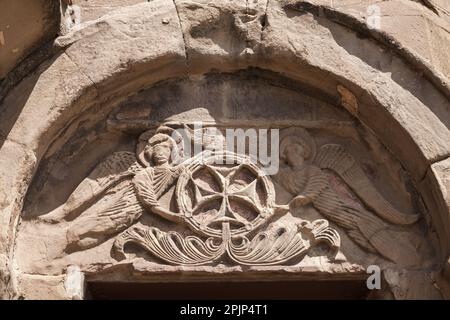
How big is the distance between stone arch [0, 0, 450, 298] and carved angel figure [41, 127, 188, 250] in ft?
0.96

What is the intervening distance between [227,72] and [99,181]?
1069 millimetres

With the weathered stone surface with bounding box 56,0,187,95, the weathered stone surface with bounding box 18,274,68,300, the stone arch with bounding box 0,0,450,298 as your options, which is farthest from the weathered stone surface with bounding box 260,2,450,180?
the weathered stone surface with bounding box 18,274,68,300

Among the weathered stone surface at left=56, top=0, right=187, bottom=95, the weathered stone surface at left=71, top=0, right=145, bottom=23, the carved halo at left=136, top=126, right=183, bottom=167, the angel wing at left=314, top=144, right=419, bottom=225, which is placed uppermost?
the weathered stone surface at left=71, top=0, right=145, bottom=23

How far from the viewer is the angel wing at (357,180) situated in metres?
6.96

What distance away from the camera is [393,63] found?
23.2ft

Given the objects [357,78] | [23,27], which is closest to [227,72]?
[357,78]

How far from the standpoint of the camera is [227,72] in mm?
7309

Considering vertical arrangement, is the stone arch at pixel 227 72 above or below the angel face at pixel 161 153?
above

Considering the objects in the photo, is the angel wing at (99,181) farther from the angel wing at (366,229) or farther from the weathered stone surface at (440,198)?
the weathered stone surface at (440,198)

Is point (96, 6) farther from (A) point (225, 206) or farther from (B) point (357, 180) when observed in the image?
(B) point (357, 180)

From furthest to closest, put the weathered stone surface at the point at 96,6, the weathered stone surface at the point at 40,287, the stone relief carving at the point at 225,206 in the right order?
1. the weathered stone surface at the point at 96,6
2. the stone relief carving at the point at 225,206
3. the weathered stone surface at the point at 40,287

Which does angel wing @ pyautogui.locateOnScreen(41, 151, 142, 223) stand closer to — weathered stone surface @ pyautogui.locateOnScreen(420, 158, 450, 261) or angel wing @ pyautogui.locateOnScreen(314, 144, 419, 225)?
angel wing @ pyautogui.locateOnScreen(314, 144, 419, 225)

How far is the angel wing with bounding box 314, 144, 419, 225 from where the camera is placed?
696cm

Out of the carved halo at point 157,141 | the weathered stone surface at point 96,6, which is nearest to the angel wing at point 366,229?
the carved halo at point 157,141
